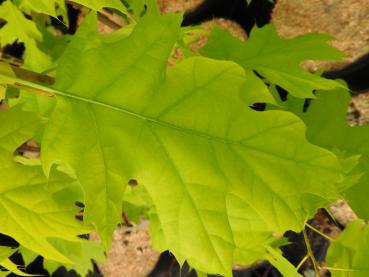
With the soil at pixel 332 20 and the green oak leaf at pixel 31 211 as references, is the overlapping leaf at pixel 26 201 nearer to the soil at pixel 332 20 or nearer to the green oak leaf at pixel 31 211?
the green oak leaf at pixel 31 211

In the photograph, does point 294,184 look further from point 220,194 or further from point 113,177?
point 113,177

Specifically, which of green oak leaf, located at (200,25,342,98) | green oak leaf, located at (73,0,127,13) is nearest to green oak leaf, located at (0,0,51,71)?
green oak leaf, located at (200,25,342,98)

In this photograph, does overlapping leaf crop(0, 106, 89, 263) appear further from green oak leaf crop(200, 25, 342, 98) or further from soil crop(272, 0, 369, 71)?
soil crop(272, 0, 369, 71)

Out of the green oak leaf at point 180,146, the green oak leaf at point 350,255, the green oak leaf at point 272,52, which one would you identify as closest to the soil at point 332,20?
the green oak leaf at point 272,52

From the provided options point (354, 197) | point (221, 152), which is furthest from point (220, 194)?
point (354, 197)

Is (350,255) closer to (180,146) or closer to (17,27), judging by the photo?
(180,146)

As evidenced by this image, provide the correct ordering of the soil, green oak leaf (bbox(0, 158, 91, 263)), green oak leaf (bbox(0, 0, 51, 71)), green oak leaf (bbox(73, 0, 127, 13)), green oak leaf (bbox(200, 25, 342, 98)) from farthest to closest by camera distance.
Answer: the soil, green oak leaf (bbox(0, 0, 51, 71)), green oak leaf (bbox(200, 25, 342, 98)), green oak leaf (bbox(0, 158, 91, 263)), green oak leaf (bbox(73, 0, 127, 13))

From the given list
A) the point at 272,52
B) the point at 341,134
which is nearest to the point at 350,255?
the point at 341,134
